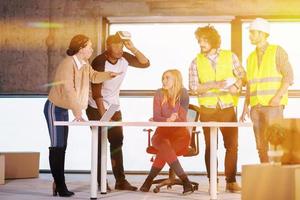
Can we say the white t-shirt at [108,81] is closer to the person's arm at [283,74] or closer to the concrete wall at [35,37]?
the person's arm at [283,74]

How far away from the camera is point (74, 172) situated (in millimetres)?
8000

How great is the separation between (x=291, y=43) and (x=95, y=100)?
3.37 meters

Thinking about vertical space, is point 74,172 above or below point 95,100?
below

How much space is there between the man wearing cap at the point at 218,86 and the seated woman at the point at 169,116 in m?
0.16

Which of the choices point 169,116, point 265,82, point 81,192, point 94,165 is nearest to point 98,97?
point 169,116

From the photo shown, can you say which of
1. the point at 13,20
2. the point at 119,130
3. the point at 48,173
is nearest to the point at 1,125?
the point at 48,173

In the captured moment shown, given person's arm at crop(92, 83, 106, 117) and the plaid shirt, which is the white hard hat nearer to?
the plaid shirt

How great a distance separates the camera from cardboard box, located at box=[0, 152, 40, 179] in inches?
277

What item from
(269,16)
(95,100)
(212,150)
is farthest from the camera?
(269,16)

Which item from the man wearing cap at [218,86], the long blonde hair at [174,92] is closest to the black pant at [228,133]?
the man wearing cap at [218,86]

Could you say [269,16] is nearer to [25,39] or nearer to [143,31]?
[143,31]

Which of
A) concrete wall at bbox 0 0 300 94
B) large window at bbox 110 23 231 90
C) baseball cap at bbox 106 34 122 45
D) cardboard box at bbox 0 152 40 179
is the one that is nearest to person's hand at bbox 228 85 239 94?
baseball cap at bbox 106 34 122 45

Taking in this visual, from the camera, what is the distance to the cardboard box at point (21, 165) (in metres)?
7.04

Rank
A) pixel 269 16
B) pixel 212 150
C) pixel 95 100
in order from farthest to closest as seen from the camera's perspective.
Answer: pixel 269 16 → pixel 95 100 → pixel 212 150
